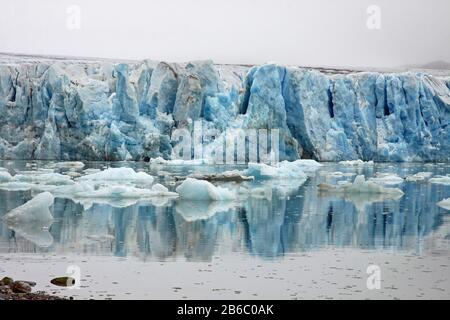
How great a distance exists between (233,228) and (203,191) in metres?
2.37

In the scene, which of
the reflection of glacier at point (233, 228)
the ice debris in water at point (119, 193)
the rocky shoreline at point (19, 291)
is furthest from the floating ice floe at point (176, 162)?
the rocky shoreline at point (19, 291)

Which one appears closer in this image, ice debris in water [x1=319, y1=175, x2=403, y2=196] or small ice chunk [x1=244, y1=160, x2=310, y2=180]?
ice debris in water [x1=319, y1=175, x2=403, y2=196]

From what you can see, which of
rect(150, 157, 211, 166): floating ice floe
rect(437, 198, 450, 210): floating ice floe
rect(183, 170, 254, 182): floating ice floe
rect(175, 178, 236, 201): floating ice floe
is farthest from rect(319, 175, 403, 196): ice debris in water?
rect(150, 157, 211, 166): floating ice floe

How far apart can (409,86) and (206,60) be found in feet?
20.8

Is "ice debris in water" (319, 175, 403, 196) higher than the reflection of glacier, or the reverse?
the reflection of glacier

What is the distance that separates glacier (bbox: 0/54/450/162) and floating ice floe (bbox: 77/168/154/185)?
21.7 ft

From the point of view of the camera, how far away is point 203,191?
8.16 metres

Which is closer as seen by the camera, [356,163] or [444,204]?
[444,204]

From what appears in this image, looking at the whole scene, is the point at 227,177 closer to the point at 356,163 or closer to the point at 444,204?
the point at 444,204

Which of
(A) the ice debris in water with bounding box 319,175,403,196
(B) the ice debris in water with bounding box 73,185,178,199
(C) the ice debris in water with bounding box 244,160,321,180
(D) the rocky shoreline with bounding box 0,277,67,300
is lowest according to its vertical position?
(C) the ice debris in water with bounding box 244,160,321,180

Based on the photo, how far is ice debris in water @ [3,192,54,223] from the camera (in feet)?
19.3

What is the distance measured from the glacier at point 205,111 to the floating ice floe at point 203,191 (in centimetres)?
908

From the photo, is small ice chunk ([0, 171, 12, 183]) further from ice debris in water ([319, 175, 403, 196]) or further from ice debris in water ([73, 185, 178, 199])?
ice debris in water ([319, 175, 403, 196])

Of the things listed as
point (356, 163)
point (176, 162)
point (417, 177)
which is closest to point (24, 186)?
point (176, 162)
